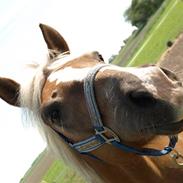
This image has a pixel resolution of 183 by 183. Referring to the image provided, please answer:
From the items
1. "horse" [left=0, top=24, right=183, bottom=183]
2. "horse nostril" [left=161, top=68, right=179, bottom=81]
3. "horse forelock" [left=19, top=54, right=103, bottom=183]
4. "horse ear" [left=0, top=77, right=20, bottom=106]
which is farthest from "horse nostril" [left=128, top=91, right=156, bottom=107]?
"horse ear" [left=0, top=77, right=20, bottom=106]

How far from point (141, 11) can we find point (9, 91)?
164ft

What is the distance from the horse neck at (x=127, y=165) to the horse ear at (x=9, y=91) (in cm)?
76

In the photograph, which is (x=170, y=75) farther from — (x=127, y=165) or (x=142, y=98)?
(x=127, y=165)

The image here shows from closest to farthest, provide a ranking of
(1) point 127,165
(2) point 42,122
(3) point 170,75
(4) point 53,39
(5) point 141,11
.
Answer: (3) point 170,75 < (1) point 127,165 < (2) point 42,122 < (4) point 53,39 < (5) point 141,11

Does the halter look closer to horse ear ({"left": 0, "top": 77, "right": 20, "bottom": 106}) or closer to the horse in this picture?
A: the horse

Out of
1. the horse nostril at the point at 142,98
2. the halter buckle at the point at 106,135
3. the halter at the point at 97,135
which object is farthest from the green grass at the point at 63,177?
the horse nostril at the point at 142,98

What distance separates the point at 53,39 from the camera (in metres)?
4.10

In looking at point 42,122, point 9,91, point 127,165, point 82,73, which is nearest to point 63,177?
point 9,91

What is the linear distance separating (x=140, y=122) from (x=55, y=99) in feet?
2.35

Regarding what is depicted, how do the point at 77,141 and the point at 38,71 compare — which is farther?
the point at 38,71

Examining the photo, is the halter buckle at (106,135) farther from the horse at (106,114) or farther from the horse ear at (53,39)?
the horse ear at (53,39)

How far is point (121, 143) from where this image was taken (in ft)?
10.5

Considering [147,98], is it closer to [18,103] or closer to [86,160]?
[86,160]

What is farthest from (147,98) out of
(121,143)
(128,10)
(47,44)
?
(128,10)
